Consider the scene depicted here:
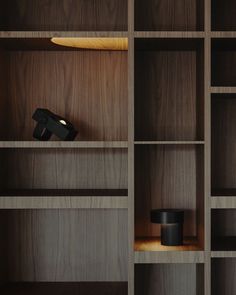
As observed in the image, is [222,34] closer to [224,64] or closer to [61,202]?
[224,64]

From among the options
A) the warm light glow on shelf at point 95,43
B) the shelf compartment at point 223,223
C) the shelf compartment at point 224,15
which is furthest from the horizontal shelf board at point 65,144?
the shelf compartment at point 224,15

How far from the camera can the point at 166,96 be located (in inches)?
114

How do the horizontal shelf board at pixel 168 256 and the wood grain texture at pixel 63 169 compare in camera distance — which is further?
the wood grain texture at pixel 63 169

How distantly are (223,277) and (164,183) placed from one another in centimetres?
59

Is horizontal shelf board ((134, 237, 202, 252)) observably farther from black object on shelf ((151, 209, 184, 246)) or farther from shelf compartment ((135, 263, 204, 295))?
shelf compartment ((135, 263, 204, 295))

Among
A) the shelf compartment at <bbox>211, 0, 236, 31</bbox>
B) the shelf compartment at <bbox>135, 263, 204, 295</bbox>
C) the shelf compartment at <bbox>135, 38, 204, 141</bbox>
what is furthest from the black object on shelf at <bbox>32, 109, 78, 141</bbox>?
the shelf compartment at <bbox>211, 0, 236, 31</bbox>

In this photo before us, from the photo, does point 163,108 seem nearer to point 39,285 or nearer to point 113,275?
point 113,275

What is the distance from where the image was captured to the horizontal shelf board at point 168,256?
2518 millimetres

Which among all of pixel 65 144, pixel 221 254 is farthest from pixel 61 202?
pixel 221 254

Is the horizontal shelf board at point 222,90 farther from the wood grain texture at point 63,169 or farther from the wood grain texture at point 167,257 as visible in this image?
the wood grain texture at point 167,257

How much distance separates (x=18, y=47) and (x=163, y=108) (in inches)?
32.1

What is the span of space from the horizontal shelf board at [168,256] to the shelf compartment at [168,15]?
3.85 ft

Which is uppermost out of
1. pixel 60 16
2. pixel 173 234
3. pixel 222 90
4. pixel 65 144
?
pixel 60 16

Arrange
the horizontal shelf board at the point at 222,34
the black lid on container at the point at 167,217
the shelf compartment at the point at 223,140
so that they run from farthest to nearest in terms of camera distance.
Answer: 1. the shelf compartment at the point at 223,140
2. the black lid on container at the point at 167,217
3. the horizontal shelf board at the point at 222,34
